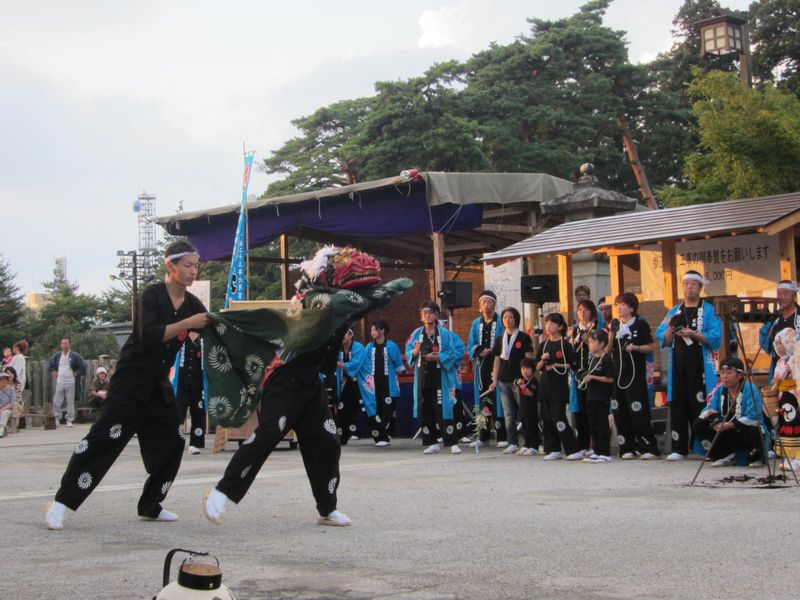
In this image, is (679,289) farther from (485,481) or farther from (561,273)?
(485,481)

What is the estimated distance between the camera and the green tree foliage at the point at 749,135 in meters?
19.1

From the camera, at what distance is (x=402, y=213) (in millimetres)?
17250

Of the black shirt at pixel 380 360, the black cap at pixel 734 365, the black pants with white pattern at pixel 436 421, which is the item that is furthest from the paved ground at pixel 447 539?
the black shirt at pixel 380 360

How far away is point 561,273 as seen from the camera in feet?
45.2

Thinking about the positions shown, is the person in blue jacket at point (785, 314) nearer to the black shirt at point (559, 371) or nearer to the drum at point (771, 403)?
the drum at point (771, 403)

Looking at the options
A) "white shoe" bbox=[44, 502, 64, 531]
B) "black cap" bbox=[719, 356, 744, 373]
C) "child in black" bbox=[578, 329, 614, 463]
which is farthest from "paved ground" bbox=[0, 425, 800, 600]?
"child in black" bbox=[578, 329, 614, 463]

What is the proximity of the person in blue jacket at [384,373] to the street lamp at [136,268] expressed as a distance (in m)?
19.7

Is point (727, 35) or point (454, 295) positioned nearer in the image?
point (454, 295)

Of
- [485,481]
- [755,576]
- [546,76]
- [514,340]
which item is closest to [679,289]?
[514,340]

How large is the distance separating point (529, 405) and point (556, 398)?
58 cm

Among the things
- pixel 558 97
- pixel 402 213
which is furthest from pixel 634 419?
pixel 558 97

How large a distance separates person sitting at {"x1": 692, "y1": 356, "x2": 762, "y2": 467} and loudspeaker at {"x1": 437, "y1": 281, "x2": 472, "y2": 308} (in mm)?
4648

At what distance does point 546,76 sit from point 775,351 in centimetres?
2583

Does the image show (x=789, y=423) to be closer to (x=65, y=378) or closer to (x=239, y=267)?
(x=239, y=267)
